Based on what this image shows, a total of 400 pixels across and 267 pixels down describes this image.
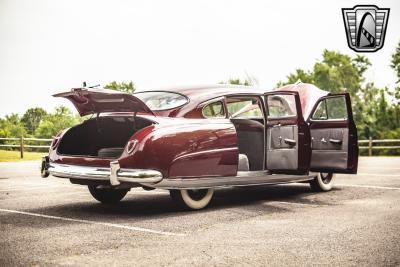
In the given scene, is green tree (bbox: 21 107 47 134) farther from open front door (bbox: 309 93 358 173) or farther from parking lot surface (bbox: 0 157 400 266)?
open front door (bbox: 309 93 358 173)

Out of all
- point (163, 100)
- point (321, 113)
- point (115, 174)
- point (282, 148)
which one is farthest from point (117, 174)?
point (321, 113)

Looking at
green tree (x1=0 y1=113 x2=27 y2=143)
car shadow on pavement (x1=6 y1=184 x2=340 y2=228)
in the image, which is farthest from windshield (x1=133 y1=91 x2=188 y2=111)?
green tree (x1=0 y1=113 x2=27 y2=143)

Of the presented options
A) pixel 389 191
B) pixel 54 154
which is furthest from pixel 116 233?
pixel 389 191

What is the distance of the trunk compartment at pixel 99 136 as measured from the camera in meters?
7.59

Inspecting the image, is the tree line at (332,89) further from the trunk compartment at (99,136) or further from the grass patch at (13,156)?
the trunk compartment at (99,136)

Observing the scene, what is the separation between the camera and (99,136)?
26.1 feet

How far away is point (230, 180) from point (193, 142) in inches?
36.1

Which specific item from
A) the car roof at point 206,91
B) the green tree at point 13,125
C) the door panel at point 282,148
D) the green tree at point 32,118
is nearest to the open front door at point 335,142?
the door panel at point 282,148

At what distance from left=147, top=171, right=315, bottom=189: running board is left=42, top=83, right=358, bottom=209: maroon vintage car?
0.04 ft

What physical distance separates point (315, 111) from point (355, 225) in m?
3.16

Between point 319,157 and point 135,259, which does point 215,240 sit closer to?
point 135,259

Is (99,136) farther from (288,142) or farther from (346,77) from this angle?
(346,77)

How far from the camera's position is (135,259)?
4.60 m

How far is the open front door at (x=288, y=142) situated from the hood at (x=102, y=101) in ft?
6.95
